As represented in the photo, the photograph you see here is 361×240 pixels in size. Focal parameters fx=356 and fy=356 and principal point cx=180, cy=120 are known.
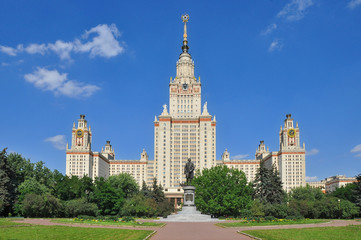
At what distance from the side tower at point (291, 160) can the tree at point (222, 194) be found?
12343cm

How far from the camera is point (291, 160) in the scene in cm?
19062

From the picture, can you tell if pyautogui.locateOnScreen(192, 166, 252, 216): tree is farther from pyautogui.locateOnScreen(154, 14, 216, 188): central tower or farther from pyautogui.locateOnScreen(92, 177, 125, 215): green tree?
pyautogui.locateOnScreen(154, 14, 216, 188): central tower

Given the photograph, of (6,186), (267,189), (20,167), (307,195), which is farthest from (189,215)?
(307,195)

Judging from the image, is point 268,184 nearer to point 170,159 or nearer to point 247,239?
point 247,239

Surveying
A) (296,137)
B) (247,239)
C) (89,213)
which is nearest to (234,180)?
(89,213)

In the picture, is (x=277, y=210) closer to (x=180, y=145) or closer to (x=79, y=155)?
(x=180, y=145)

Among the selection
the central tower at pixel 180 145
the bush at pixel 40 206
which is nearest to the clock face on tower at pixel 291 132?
the central tower at pixel 180 145

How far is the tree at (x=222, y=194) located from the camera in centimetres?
6781

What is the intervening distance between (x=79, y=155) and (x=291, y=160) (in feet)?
376

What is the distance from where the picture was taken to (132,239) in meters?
27.0

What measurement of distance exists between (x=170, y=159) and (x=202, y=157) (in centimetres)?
1738

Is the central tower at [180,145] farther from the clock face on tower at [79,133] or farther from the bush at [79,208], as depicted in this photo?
the bush at [79,208]

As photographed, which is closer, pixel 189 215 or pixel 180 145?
pixel 189 215

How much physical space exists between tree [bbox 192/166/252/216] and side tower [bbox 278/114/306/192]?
123434mm
